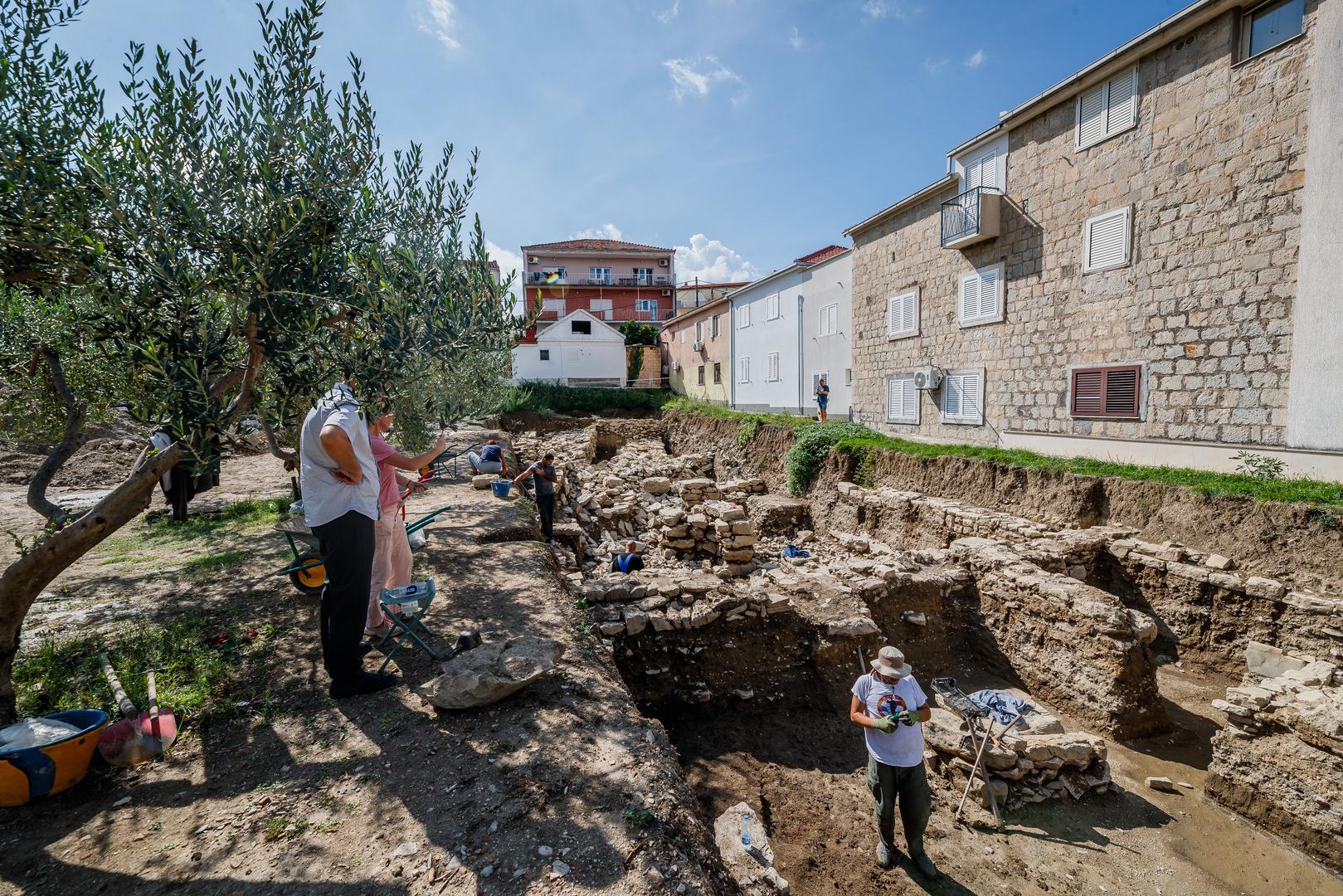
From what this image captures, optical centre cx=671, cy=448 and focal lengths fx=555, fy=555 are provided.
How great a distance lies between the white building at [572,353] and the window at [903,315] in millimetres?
23754

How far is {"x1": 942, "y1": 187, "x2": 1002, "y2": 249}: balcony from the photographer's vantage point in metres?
13.3

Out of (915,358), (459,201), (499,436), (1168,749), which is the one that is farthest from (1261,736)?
(499,436)

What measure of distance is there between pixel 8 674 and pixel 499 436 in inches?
598

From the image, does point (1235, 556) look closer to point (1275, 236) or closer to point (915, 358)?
point (1275, 236)

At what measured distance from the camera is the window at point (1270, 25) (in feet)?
28.0

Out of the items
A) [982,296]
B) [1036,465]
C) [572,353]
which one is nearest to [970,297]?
[982,296]

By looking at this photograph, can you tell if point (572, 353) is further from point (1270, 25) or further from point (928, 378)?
point (1270, 25)

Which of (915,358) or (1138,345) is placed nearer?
(1138,345)

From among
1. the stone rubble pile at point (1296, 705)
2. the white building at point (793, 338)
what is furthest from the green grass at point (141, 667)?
the white building at point (793, 338)

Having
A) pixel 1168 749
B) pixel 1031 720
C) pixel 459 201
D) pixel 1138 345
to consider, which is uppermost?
pixel 459 201

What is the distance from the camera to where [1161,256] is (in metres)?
10.2

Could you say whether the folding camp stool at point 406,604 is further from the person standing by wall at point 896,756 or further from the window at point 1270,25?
the window at point 1270,25

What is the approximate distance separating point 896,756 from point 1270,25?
12.8 metres

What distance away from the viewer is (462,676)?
11.9 feet
